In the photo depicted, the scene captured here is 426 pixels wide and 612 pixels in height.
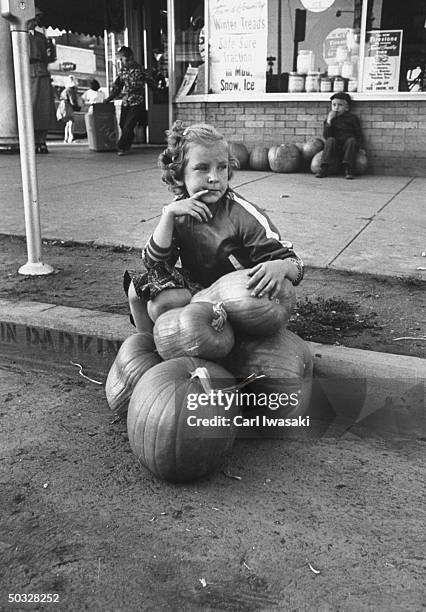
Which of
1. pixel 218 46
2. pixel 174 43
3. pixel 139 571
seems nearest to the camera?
pixel 139 571

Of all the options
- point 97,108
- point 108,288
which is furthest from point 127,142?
point 108,288

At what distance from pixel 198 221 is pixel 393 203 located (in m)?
5.18

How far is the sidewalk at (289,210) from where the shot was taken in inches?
219

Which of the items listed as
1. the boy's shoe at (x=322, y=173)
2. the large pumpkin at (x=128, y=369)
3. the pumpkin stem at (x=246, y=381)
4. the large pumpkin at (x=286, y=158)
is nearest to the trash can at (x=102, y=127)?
the large pumpkin at (x=286, y=158)

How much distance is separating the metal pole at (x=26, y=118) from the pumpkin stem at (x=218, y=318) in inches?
96.2

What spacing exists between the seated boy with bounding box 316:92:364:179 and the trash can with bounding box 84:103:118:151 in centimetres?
552

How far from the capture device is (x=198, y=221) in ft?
10.9

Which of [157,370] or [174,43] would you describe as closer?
[157,370]

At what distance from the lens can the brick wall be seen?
34.3 feet

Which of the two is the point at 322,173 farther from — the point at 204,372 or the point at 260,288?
the point at 204,372

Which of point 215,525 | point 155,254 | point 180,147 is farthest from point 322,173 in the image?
point 215,525

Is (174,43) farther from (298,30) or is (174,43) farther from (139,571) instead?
(139,571)

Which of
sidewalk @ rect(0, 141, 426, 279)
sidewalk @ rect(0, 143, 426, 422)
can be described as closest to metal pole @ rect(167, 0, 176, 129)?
sidewalk @ rect(0, 143, 426, 422)

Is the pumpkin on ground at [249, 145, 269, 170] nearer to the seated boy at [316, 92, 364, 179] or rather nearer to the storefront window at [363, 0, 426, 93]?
the seated boy at [316, 92, 364, 179]
